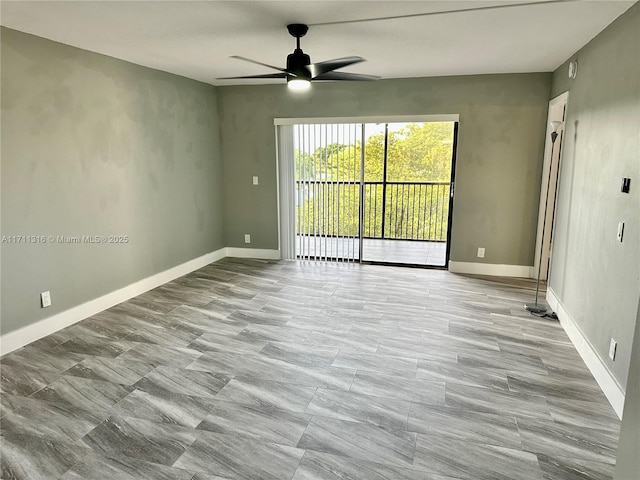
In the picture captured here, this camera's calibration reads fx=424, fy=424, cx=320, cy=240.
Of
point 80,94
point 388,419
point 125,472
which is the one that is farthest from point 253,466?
point 80,94

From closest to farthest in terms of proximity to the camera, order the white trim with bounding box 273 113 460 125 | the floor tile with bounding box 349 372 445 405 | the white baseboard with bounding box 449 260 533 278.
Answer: the floor tile with bounding box 349 372 445 405, the white trim with bounding box 273 113 460 125, the white baseboard with bounding box 449 260 533 278

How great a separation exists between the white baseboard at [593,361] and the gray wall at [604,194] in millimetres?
53

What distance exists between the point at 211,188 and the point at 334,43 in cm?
299

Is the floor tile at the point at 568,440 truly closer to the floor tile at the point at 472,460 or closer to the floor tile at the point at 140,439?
the floor tile at the point at 472,460

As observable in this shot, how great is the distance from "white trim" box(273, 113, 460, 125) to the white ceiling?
83 cm

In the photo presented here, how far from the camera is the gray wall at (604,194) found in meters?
2.53

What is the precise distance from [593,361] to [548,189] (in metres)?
2.52

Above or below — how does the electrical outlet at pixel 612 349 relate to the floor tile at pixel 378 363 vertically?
above

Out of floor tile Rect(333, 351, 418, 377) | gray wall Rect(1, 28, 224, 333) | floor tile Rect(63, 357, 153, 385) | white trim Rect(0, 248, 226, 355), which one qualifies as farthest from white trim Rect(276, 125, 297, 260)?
floor tile Rect(63, 357, 153, 385)

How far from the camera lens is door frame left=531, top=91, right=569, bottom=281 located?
4.71 meters

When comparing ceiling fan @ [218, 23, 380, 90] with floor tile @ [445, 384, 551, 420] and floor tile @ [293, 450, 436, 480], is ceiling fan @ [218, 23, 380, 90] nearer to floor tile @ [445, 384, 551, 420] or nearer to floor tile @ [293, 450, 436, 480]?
floor tile @ [445, 384, 551, 420]

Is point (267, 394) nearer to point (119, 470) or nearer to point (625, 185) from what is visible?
point (119, 470)

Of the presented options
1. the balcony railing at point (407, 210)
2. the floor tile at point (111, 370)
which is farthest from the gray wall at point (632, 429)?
the balcony railing at point (407, 210)

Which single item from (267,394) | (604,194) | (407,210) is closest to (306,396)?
(267,394)
